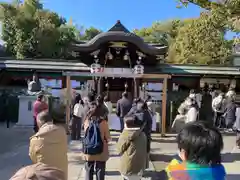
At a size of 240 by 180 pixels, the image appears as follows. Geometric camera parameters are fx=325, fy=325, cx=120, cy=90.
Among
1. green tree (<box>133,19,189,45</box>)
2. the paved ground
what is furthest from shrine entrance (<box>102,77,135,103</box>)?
green tree (<box>133,19,189,45</box>)

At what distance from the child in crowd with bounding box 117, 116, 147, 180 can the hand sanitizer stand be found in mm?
9093

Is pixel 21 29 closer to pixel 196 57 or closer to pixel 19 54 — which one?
pixel 19 54

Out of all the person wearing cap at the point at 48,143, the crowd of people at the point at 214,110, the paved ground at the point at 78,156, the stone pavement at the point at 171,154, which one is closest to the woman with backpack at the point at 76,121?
the paved ground at the point at 78,156

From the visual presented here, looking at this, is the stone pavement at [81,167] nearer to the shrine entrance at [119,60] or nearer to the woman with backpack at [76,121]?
the woman with backpack at [76,121]

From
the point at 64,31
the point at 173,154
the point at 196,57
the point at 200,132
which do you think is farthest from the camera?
the point at 64,31

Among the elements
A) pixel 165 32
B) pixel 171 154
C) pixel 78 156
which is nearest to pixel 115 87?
pixel 171 154

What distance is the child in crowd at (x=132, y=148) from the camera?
15.4 ft

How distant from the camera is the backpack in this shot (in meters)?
4.99

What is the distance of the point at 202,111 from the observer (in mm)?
14859

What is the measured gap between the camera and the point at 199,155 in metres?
2.04

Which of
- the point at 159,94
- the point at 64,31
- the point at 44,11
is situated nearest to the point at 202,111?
the point at 159,94

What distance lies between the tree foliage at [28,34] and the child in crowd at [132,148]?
22999 millimetres

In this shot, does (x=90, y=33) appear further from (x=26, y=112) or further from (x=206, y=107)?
(x=26, y=112)

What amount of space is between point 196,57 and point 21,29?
14.9 m
